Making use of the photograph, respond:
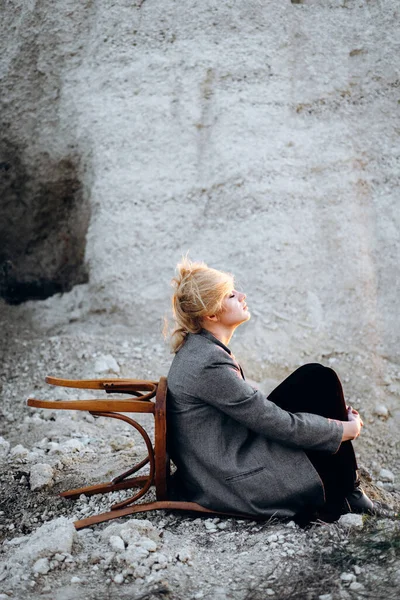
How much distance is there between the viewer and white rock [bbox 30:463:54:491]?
330 cm

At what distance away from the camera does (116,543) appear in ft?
8.32

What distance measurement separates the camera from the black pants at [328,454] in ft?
9.25

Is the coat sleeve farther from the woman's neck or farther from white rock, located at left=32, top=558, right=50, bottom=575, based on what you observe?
white rock, located at left=32, top=558, right=50, bottom=575

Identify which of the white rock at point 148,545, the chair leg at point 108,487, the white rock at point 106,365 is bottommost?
the white rock at point 106,365

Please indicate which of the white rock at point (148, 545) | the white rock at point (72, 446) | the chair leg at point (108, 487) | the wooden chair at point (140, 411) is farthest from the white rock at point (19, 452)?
the white rock at point (148, 545)

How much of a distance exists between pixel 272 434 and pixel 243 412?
0.17 m

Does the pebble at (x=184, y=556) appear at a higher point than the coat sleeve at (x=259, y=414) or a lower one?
lower

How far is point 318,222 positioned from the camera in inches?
219

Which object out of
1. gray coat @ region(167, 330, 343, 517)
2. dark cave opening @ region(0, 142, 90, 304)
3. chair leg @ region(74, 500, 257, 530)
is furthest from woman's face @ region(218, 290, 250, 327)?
dark cave opening @ region(0, 142, 90, 304)

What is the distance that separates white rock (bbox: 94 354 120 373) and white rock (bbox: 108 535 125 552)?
8.33 feet

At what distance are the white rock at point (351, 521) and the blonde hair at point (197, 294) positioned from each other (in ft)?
3.56

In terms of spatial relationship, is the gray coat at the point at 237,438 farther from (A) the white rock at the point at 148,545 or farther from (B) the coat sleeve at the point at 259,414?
(A) the white rock at the point at 148,545

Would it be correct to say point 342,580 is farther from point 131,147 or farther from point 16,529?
point 131,147

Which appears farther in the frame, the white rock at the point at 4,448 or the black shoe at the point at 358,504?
the white rock at the point at 4,448
